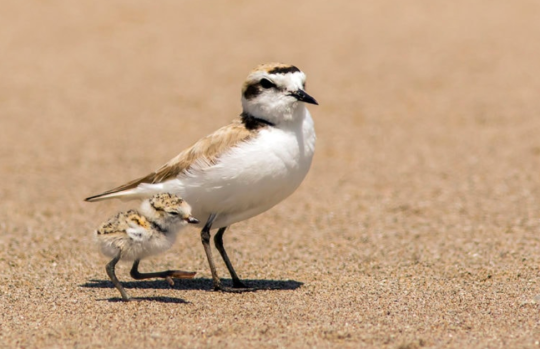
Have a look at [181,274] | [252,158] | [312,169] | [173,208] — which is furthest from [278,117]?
[312,169]

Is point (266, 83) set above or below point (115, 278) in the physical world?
above

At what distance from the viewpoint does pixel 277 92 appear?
228 inches

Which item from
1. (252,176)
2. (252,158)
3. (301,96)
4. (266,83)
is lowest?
(252,176)

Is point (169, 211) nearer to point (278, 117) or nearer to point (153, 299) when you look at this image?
point (153, 299)

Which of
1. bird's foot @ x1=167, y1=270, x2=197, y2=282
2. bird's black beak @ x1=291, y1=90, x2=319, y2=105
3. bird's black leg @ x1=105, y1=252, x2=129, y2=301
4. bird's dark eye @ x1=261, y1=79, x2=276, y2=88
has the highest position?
bird's dark eye @ x1=261, y1=79, x2=276, y2=88

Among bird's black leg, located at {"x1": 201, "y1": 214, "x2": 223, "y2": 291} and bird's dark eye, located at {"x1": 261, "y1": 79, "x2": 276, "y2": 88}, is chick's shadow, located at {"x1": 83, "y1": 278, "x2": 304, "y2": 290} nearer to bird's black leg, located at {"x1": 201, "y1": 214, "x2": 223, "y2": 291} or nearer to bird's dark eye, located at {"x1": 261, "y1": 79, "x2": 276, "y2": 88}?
bird's black leg, located at {"x1": 201, "y1": 214, "x2": 223, "y2": 291}

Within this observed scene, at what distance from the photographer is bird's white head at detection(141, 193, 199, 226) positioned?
541 cm

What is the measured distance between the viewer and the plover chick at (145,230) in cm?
543

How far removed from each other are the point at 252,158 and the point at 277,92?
54cm

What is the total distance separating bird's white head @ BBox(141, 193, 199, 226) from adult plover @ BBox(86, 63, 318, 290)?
339 millimetres

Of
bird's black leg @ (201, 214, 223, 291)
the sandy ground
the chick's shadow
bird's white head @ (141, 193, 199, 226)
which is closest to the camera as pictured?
the sandy ground

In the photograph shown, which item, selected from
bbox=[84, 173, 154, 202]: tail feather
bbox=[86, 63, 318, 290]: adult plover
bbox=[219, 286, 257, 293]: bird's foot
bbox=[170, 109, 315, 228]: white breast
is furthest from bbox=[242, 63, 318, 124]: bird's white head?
bbox=[219, 286, 257, 293]: bird's foot

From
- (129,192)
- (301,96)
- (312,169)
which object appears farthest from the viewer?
(312,169)

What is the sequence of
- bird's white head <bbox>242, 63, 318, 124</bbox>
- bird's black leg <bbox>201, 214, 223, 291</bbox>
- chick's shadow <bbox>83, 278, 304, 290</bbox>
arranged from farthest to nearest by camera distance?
chick's shadow <bbox>83, 278, 304, 290</bbox>, bird's black leg <bbox>201, 214, 223, 291</bbox>, bird's white head <bbox>242, 63, 318, 124</bbox>
